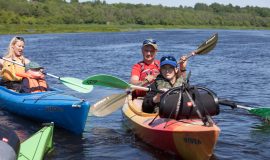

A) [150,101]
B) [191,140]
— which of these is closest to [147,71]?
[150,101]

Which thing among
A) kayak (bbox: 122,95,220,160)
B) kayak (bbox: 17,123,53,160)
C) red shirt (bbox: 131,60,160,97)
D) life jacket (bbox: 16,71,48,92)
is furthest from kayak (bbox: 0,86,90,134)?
red shirt (bbox: 131,60,160,97)

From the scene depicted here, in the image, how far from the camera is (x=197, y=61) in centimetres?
2002

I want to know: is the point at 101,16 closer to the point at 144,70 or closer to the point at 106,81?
the point at 144,70

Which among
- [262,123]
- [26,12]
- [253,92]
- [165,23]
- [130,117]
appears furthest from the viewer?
[165,23]

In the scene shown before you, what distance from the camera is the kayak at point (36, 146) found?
5617 millimetres

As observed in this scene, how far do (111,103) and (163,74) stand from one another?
2.03 metres

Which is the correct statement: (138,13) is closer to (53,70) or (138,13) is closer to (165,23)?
(165,23)

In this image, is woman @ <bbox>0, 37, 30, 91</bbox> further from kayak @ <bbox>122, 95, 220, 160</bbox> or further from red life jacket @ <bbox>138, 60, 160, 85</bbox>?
kayak @ <bbox>122, 95, 220, 160</bbox>

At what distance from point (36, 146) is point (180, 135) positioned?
1972 mm

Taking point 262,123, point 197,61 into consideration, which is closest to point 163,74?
point 262,123

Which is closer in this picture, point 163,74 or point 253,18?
point 163,74

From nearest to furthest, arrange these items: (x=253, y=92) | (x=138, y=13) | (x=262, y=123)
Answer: (x=262, y=123) < (x=253, y=92) < (x=138, y=13)

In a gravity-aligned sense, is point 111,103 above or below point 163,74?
below

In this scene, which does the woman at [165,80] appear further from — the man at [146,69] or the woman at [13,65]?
the woman at [13,65]
